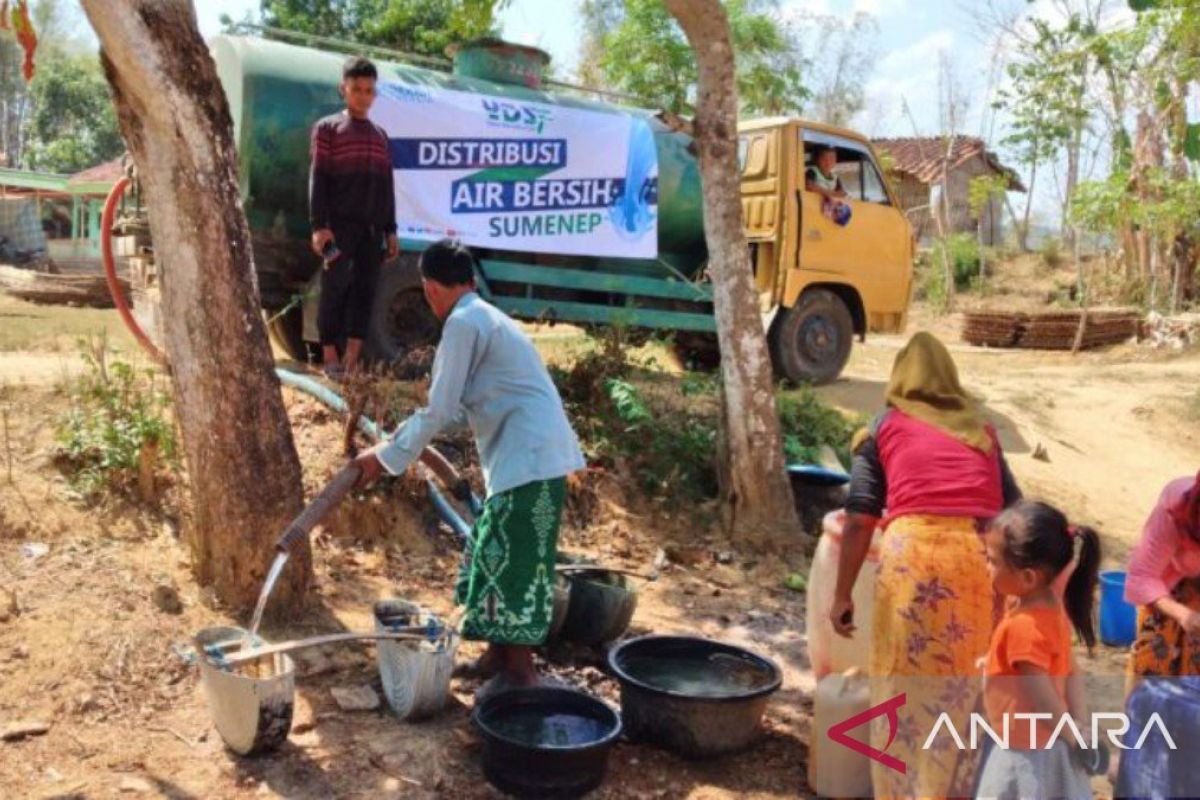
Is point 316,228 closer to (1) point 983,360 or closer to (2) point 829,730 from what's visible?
(2) point 829,730

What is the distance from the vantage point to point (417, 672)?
3752 mm

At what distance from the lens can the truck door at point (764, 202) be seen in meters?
8.98

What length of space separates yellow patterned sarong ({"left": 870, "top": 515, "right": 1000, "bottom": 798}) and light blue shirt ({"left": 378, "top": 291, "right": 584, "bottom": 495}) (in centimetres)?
128

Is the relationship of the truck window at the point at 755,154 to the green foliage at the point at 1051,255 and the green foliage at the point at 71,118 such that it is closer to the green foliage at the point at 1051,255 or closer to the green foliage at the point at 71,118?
the green foliage at the point at 1051,255

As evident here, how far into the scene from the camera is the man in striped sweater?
6105 millimetres

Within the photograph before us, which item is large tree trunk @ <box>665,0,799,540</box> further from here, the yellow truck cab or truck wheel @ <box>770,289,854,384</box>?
truck wheel @ <box>770,289,854,384</box>

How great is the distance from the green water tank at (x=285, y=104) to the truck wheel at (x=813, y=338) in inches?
108

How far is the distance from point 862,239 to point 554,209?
121 inches

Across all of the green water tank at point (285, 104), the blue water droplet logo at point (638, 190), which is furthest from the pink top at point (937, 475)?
the blue water droplet logo at point (638, 190)

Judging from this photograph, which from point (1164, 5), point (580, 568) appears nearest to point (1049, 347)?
point (1164, 5)

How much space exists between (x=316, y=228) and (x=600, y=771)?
377 centimetres

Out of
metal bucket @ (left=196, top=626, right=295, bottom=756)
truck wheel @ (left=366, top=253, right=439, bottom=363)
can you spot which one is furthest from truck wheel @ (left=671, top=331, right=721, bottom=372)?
metal bucket @ (left=196, top=626, right=295, bottom=756)

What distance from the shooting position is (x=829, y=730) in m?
3.61

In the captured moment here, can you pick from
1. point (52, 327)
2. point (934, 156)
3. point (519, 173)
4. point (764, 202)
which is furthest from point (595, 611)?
point (934, 156)
